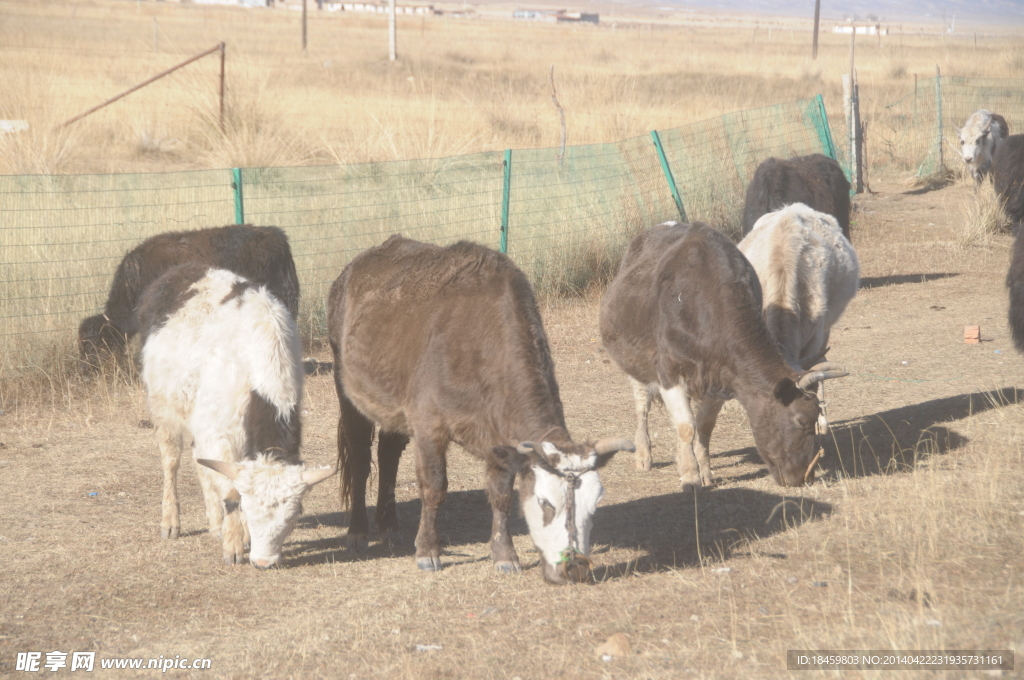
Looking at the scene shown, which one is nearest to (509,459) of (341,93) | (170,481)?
(170,481)

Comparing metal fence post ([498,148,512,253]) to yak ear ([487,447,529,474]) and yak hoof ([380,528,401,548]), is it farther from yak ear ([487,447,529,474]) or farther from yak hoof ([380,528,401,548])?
yak ear ([487,447,529,474])

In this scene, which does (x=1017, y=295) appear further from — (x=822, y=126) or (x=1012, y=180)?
(x=822, y=126)

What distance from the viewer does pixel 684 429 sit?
6180 mm

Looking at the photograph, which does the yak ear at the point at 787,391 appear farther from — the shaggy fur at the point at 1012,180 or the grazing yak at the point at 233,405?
the shaggy fur at the point at 1012,180

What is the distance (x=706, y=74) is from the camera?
112 ft

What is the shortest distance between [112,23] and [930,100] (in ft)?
127

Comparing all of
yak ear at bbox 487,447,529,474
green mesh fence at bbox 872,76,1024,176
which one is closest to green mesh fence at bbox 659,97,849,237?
green mesh fence at bbox 872,76,1024,176

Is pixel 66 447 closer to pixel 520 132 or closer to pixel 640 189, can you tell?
pixel 640 189

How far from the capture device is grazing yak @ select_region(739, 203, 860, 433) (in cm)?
691

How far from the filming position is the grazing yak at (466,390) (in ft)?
14.8

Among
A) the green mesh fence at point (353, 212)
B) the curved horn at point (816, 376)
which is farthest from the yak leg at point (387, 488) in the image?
the green mesh fence at point (353, 212)

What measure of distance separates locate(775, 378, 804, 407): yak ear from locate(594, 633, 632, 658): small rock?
2.15 m

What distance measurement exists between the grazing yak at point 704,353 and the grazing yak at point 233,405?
2380 millimetres

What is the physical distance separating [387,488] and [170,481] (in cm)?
132
